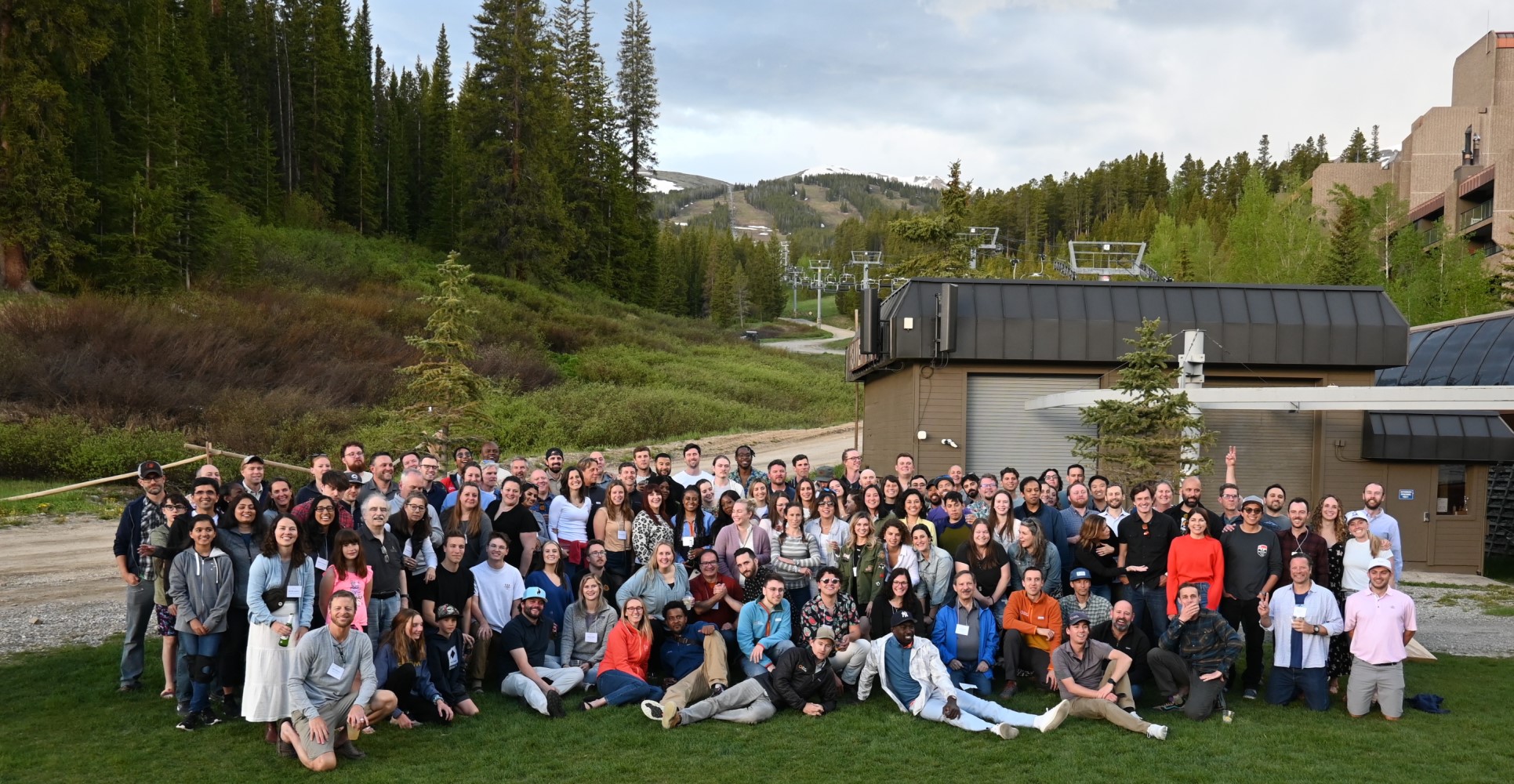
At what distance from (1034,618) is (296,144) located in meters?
56.3

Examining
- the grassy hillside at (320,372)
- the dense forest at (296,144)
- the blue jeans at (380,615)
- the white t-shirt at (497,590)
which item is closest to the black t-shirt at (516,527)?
the white t-shirt at (497,590)

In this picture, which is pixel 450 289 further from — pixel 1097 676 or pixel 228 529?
pixel 1097 676

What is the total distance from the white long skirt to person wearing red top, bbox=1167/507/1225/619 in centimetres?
681

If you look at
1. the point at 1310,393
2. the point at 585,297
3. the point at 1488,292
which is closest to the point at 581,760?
the point at 1310,393

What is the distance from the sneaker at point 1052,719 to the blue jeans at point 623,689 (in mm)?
2956

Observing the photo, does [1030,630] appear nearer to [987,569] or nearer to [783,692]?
[987,569]

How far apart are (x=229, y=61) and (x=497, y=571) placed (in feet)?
178

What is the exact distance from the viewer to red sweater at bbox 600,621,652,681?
26.9ft

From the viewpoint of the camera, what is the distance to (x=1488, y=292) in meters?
33.9

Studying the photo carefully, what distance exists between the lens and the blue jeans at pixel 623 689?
26.3ft

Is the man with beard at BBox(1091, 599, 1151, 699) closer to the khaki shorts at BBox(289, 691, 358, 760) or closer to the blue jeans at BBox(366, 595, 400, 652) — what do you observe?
the blue jeans at BBox(366, 595, 400, 652)

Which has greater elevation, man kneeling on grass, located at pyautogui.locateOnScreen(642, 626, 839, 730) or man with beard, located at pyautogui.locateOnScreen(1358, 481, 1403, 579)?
man with beard, located at pyautogui.locateOnScreen(1358, 481, 1403, 579)

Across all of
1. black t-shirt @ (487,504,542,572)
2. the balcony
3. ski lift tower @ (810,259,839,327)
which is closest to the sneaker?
black t-shirt @ (487,504,542,572)

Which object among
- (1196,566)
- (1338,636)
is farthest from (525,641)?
(1338,636)
